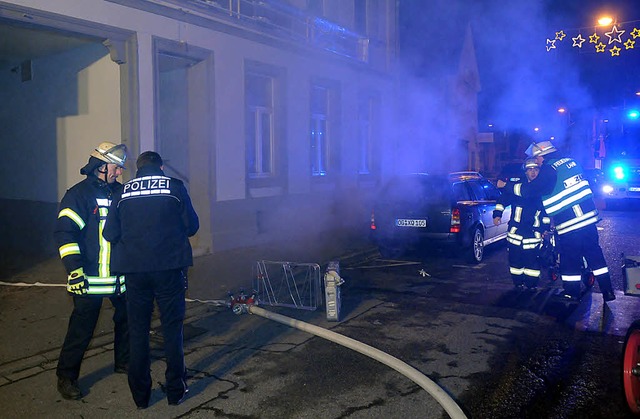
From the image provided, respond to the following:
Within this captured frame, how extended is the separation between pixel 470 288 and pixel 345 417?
14.3ft

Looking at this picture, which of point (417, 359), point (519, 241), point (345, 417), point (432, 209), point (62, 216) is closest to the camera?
point (345, 417)

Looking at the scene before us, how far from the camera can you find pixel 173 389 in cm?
404

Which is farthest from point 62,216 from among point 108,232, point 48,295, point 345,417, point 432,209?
point 432,209

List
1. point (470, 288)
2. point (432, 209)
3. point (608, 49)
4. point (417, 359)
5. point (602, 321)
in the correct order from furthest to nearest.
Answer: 1. point (608, 49)
2. point (432, 209)
3. point (470, 288)
4. point (602, 321)
5. point (417, 359)

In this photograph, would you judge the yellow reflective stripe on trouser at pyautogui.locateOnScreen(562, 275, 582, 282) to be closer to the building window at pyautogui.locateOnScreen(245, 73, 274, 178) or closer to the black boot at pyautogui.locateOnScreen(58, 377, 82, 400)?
the black boot at pyautogui.locateOnScreen(58, 377, 82, 400)

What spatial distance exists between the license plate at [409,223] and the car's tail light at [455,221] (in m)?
0.47

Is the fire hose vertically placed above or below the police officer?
below

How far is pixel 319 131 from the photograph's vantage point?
47.6 ft

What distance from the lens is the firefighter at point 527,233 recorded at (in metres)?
7.13

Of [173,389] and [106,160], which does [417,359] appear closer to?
[173,389]

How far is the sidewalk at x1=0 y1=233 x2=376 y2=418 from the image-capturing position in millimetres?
4156

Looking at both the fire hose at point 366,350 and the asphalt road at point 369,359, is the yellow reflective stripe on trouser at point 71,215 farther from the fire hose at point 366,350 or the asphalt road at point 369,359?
the fire hose at point 366,350

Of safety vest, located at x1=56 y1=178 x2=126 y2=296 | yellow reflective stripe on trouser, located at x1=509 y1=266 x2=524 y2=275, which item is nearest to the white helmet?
yellow reflective stripe on trouser, located at x1=509 y1=266 x2=524 y2=275

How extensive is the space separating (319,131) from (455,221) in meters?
6.03
